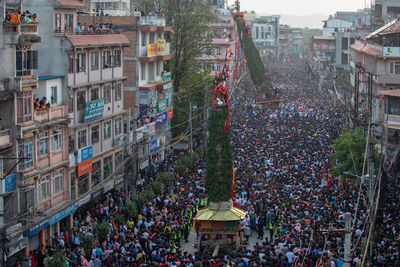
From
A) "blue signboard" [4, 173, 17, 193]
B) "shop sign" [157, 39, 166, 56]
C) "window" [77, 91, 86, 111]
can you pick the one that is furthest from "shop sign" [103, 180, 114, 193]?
"shop sign" [157, 39, 166, 56]

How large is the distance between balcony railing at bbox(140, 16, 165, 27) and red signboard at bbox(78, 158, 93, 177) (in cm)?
1321

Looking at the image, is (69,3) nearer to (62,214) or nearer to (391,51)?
(62,214)

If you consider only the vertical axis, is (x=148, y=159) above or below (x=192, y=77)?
below

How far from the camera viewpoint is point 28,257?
26031mm

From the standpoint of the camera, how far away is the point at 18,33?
2623 centimetres

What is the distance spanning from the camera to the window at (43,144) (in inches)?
1126

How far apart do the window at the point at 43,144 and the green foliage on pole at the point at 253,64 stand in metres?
53.1

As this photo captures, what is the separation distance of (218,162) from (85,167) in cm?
797

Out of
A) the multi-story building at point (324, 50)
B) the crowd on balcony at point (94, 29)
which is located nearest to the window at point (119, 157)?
the crowd on balcony at point (94, 29)

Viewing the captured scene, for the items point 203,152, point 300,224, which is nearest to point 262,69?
point 203,152

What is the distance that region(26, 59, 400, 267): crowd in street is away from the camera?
79.9ft

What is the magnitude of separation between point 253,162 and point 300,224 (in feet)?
45.8

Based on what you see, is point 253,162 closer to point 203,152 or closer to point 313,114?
point 203,152

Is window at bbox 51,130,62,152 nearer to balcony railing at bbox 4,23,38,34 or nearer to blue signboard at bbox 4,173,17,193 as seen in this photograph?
blue signboard at bbox 4,173,17,193
